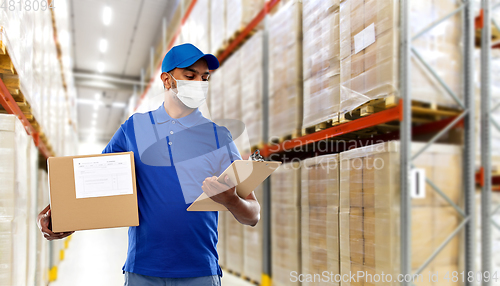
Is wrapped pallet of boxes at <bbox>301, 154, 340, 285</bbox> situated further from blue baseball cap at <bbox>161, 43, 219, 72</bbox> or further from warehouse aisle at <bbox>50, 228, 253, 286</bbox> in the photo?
blue baseball cap at <bbox>161, 43, 219, 72</bbox>

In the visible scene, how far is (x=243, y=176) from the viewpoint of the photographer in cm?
150

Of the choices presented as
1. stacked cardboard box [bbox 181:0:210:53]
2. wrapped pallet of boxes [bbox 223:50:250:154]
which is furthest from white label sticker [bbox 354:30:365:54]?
stacked cardboard box [bbox 181:0:210:53]

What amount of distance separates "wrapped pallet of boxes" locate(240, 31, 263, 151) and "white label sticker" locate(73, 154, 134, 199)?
339 cm

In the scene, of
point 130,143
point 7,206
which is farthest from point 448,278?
point 7,206

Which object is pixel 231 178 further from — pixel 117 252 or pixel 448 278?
Result: pixel 117 252

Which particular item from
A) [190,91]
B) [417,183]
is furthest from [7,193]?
[417,183]

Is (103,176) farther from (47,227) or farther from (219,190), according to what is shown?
(219,190)

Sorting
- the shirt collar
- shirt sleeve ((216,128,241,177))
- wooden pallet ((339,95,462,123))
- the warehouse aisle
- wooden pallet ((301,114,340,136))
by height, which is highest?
wooden pallet ((339,95,462,123))

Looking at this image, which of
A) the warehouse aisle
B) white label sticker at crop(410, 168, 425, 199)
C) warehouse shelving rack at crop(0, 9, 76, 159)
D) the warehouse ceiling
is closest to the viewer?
warehouse shelving rack at crop(0, 9, 76, 159)

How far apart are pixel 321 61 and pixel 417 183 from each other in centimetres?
154

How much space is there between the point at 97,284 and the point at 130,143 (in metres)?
4.20

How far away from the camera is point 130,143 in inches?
73.3

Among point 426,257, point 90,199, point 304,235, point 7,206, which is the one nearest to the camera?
point 90,199

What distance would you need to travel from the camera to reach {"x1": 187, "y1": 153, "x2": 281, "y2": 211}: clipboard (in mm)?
1442
